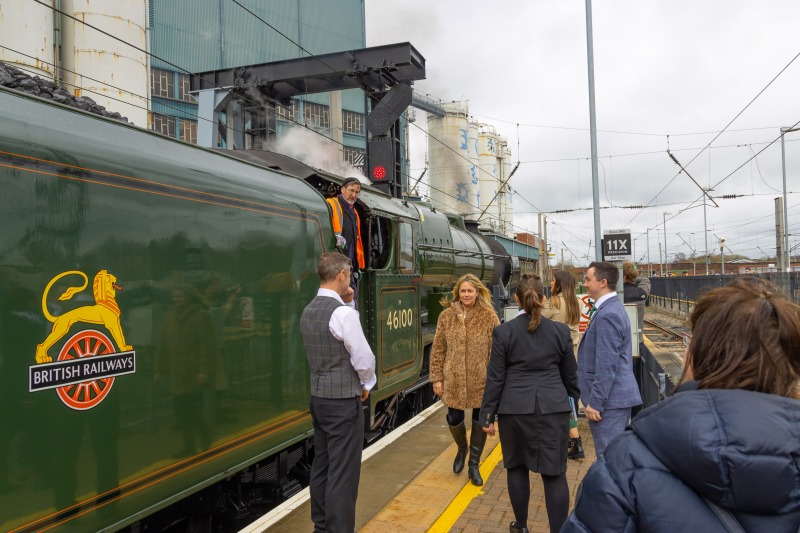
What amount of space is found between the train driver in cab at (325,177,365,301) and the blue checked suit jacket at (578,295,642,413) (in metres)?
2.23

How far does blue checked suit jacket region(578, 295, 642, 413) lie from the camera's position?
3.75 m

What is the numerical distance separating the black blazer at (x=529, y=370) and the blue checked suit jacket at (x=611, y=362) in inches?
5.6

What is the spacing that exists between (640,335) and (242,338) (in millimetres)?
5155

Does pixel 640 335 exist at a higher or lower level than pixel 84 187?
lower

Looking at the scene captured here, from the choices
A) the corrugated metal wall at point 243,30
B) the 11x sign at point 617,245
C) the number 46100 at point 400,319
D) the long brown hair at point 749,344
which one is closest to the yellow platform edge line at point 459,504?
the number 46100 at point 400,319

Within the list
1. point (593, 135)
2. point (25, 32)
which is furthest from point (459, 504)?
point (25, 32)

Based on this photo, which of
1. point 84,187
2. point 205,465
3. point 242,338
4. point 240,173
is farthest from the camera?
point 240,173

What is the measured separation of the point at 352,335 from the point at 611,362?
5.33 feet

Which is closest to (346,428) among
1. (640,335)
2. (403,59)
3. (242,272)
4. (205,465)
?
(205,465)

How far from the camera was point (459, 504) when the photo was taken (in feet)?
14.6

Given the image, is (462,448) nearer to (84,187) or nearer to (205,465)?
(205,465)

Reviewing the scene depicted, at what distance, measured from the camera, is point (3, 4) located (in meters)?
9.81

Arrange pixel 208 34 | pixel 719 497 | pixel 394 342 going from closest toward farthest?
pixel 719 497, pixel 394 342, pixel 208 34

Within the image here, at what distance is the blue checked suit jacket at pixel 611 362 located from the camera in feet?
12.3
